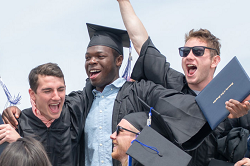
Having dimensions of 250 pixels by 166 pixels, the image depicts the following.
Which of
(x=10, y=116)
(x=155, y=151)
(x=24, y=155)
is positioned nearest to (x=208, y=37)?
(x=155, y=151)

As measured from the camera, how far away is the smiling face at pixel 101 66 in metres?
4.35

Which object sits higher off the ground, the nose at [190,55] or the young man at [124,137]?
the nose at [190,55]

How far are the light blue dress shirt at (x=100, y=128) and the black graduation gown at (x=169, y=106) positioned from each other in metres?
0.09

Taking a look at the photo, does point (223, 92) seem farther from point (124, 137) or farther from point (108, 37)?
point (108, 37)

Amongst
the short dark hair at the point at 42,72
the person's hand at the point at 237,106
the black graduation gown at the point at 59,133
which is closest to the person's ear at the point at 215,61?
the person's hand at the point at 237,106

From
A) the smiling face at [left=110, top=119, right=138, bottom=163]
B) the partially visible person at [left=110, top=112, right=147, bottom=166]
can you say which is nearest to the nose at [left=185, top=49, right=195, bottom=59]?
the partially visible person at [left=110, top=112, right=147, bottom=166]

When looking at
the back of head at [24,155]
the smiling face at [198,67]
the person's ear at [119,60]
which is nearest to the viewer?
the back of head at [24,155]

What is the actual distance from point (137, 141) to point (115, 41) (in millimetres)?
1864

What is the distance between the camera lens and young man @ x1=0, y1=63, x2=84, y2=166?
4.13 metres

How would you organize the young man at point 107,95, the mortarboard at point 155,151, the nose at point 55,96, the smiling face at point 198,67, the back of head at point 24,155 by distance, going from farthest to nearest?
1. the smiling face at point 198,67
2. the nose at point 55,96
3. the young man at point 107,95
4. the mortarboard at point 155,151
5. the back of head at point 24,155

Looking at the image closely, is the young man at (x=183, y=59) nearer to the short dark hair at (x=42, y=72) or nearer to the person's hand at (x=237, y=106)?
the short dark hair at (x=42, y=72)

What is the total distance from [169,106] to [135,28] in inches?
49.0

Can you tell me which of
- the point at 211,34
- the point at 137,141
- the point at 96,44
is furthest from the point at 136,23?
the point at 137,141

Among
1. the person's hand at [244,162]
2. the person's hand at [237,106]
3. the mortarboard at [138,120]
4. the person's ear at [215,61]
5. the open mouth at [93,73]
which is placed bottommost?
the person's hand at [244,162]
